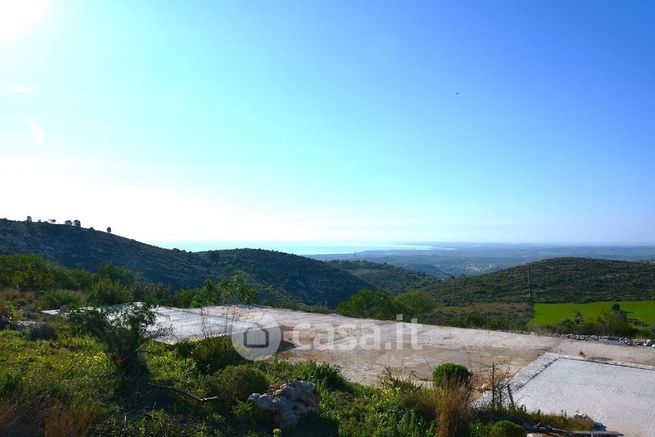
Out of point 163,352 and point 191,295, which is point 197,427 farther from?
point 191,295

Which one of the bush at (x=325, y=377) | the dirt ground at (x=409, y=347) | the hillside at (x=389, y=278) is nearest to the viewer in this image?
the bush at (x=325, y=377)

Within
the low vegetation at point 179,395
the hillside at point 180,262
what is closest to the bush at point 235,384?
the low vegetation at point 179,395

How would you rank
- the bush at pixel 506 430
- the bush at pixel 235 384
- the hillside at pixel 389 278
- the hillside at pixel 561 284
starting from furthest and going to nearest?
the hillside at pixel 389 278 < the hillside at pixel 561 284 < the bush at pixel 235 384 < the bush at pixel 506 430

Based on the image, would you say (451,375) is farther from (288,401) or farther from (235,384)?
(235,384)

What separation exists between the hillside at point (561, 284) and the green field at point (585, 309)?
188 centimetres

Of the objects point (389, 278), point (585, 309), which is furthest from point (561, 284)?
point (389, 278)

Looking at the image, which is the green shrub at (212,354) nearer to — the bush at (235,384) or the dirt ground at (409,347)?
the bush at (235,384)

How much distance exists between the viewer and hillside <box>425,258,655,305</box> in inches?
1056

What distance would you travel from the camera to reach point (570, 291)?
28.1 meters

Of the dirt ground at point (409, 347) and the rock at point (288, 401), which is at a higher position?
the rock at point (288, 401)

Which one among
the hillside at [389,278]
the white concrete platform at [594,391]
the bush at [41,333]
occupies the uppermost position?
the bush at [41,333]

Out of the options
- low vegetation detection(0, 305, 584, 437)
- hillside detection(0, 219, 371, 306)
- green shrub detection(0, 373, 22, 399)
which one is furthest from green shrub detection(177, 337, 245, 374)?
hillside detection(0, 219, 371, 306)

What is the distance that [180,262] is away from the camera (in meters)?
31.8

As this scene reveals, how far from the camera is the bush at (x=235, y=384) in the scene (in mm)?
4555
